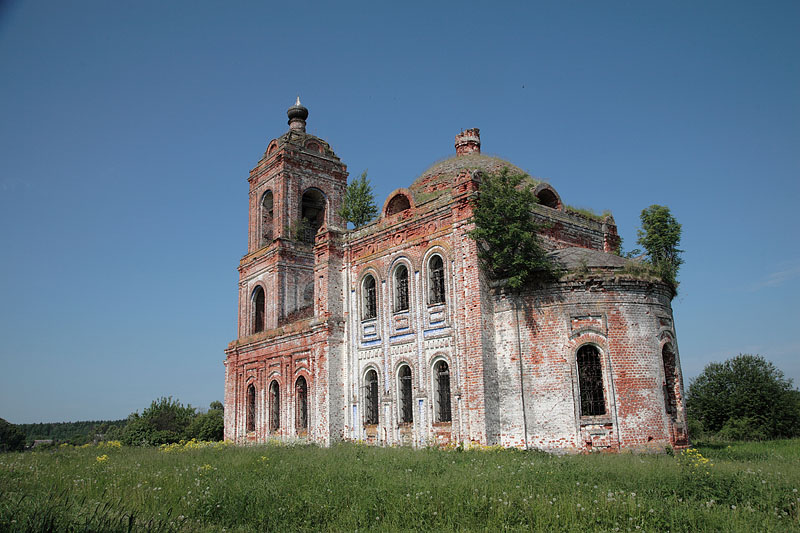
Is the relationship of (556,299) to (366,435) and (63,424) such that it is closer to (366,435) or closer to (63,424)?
(366,435)

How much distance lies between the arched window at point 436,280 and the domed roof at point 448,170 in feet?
8.76

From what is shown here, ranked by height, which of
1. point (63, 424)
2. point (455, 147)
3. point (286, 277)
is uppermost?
point (455, 147)

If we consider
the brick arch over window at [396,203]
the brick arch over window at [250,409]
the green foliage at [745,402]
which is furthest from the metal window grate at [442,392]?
the green foliage at [745,402]

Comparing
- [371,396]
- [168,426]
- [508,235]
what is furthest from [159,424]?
[508,235]

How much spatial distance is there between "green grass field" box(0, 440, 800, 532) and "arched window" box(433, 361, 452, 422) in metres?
4.79

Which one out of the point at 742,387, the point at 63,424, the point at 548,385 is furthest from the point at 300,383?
the point at 63,424

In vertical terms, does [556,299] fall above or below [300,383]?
above

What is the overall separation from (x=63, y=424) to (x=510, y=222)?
142 m

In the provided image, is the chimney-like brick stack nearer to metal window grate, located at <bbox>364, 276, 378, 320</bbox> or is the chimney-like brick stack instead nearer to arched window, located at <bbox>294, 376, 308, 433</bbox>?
metal window grate, located at <bbox>364, 276, 378, 320</bbox>

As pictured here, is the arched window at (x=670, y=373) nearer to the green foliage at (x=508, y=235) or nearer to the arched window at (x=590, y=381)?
the arched window at (x=590, y=381)

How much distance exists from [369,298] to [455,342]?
4.91m

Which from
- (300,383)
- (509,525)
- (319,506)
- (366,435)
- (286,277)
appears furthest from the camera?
(286,277)

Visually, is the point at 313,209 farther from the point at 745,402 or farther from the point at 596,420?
the point at 745,402

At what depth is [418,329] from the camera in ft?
64.1
